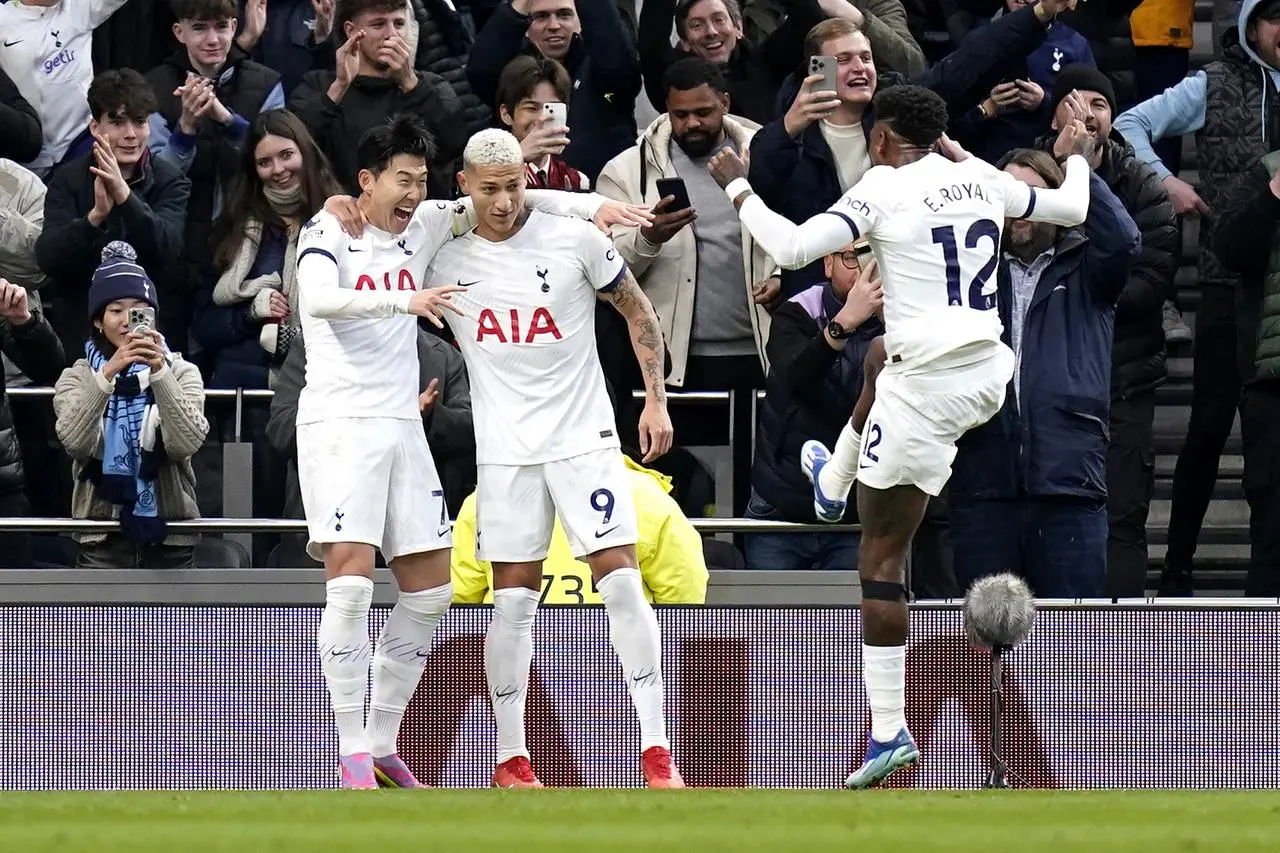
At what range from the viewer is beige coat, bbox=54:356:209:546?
31.4ft

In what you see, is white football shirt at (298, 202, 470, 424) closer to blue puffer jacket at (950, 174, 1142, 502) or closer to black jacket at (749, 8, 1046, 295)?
black jacket at (749, 8, 1046, 295)

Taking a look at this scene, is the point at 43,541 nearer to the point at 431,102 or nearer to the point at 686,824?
the point at 431,102

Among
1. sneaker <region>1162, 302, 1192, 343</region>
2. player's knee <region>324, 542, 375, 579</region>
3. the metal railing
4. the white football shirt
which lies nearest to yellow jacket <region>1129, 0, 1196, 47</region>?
sneaker <region>1162, 302, 1192, 343</region>

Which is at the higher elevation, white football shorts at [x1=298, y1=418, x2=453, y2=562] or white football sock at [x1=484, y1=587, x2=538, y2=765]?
white football shorts at [x1=298, y1=418, x2=453, y2=562]

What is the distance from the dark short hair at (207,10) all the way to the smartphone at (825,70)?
3272 millimetres

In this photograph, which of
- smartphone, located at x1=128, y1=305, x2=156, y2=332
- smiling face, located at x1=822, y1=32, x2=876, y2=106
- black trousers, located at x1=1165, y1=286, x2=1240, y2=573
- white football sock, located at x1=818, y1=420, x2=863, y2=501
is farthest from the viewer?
black trousers, located at x1=1165, y1=286, x2=1240, y2=573

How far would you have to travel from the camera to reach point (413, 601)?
8.28 meters

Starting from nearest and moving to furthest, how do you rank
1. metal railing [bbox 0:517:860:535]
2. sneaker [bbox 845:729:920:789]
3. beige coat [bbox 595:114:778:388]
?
sneaker [bbox 845:729:920:789]
metal railing [bbox 0:517:860:535]
beige coat [bbox 595:114:778:388]

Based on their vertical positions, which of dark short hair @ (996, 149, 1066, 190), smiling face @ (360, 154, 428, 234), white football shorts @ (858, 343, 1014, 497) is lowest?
white football shorts @ (858, 343, 1014, 497)

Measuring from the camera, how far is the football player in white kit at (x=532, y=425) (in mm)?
8164

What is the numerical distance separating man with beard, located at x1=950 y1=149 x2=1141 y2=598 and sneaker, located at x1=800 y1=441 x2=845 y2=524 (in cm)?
63

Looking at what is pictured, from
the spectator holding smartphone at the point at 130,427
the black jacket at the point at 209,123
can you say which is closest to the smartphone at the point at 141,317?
the spectator holding smartphone at the point at 130,427

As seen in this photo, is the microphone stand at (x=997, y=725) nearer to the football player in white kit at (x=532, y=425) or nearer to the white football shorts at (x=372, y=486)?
the football player in white kit at (x=532, y=425)

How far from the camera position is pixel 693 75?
34.3 feet
